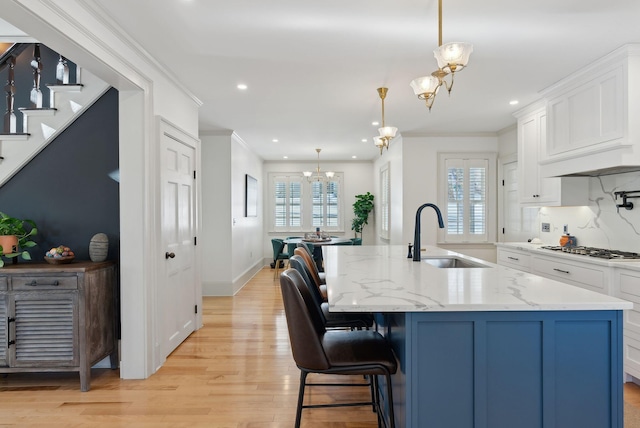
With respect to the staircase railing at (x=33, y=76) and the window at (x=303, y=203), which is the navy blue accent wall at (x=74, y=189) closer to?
the staircase railing at (x=33, y=76)

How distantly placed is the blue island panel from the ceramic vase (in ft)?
8.45

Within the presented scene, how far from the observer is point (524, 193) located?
181 inches

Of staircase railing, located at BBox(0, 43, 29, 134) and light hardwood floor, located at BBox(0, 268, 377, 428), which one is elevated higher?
staircase railing, located at BBox(0, 43, 29, 134)

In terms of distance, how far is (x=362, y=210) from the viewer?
29.2 feet

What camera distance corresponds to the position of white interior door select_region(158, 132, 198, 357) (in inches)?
130

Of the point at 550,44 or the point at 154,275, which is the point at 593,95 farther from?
the point at 154,275

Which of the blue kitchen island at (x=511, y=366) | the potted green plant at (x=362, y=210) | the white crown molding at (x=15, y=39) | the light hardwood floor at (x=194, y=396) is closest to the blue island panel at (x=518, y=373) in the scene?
the blue kitchen island at (x=511, y=366)

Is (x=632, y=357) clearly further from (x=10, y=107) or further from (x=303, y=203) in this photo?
(x=303, y=203)

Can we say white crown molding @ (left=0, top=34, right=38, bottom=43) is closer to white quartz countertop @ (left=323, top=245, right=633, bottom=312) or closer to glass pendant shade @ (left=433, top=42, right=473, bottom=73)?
white quartz countertop @ (left=323, top=245, right=633, bottom=312)

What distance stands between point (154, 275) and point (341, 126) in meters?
3.71

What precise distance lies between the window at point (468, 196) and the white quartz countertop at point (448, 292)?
3.92 meters

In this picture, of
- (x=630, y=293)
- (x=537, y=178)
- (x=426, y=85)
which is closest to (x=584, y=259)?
(x=630, y=293)

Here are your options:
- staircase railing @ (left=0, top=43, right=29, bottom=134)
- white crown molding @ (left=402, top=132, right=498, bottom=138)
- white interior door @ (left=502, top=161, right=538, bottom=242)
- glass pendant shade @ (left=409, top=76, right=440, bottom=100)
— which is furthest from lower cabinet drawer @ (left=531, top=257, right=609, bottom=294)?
staircase railing @ (left=0, top=43, right=29, bottom=134)

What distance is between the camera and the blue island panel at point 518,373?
1461mm
